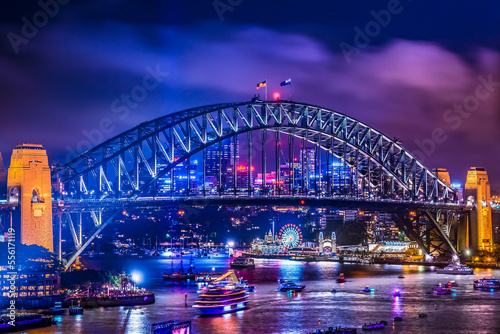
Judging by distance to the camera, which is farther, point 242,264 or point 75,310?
point 242,264

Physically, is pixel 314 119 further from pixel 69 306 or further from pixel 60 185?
pixel 69 306

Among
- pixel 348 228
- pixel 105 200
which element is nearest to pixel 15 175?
pixel 105 200
